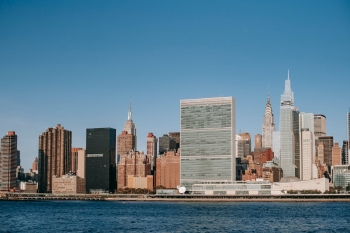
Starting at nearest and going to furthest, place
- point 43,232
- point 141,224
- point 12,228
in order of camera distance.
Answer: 1. point 43,232
2. point 12,228
3. point 141,224

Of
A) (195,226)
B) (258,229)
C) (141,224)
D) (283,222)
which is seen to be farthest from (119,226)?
(283,222)

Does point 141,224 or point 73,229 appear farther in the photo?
point 141,224

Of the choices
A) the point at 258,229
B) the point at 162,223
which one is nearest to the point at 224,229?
the point at 258,229

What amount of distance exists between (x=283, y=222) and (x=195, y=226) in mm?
17348

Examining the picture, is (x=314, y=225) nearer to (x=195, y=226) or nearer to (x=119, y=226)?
(x=195, y=226)

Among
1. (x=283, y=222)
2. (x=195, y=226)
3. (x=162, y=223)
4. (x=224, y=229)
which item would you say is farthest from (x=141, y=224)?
(x=283, y=222)

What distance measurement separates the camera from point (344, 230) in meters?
86.1

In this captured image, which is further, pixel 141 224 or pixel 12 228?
pixel 141 224

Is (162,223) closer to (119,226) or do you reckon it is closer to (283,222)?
(119,226)

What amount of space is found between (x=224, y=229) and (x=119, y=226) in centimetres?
1745

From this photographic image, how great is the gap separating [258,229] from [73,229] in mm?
27635

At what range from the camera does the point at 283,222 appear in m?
101

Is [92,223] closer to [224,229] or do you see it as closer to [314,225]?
[224,229]

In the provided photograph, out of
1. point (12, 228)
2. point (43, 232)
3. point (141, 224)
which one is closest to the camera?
point (43, 232)
